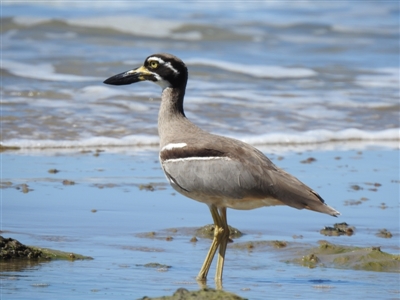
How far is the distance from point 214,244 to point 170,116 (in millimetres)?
1172

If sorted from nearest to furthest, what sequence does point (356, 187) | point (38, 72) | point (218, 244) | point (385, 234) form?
point (218, 244) < point (385, 234) < point (356, 187) < point (38, 72)

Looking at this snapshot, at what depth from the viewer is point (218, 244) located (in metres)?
6.85

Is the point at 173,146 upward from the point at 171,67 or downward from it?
downward

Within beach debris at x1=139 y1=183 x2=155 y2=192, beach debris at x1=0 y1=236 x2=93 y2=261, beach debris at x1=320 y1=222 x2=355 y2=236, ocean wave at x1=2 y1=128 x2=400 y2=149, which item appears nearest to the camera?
beach debris at x1=0 y1=236 x2=93 y2=261

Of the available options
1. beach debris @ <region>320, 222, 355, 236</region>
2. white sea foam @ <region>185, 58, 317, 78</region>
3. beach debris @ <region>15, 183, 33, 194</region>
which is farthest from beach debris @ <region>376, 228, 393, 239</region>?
white sea foam @ <region>185, 58, 317, 78</region>

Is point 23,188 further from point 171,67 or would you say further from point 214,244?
point 214,244

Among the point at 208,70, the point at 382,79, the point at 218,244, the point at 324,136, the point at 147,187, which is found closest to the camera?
the point at 218,244

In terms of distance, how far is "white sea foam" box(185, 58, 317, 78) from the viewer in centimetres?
1719

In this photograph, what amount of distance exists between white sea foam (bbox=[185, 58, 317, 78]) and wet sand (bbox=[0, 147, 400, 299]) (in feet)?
19.0

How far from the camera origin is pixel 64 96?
1395cm

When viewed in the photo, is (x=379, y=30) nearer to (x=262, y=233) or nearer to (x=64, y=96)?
(x=64, y=96)

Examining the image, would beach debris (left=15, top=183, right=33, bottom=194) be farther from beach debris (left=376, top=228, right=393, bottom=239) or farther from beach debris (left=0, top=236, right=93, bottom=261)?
beach debris (left=376, top=228, right=393, bottom=239)

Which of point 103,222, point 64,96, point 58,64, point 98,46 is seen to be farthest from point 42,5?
point 103,222

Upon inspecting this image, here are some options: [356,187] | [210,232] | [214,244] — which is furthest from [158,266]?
[356,187]
